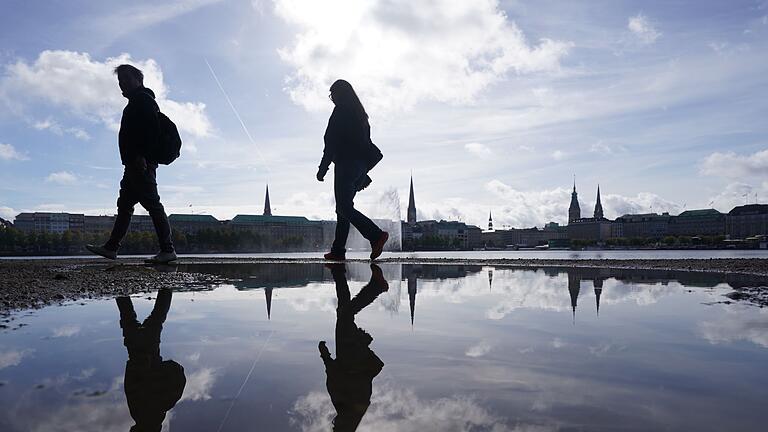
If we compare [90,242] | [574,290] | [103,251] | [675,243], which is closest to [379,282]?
[574,290]

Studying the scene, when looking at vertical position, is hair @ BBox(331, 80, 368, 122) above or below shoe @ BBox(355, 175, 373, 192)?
above

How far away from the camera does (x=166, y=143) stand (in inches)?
343

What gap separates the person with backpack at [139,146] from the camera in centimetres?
841

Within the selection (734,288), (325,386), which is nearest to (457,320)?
(325,386)

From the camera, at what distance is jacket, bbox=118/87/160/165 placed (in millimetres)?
8367

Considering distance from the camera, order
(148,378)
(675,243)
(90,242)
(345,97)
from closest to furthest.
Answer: (148,378), (345,97), (90,242), (675,243)

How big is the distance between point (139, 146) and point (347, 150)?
3434 mm

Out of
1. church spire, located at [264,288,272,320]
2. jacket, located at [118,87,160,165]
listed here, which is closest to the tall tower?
church spire, located at [264,288,272,320]

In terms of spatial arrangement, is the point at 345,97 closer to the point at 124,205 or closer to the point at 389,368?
the point at 124,205

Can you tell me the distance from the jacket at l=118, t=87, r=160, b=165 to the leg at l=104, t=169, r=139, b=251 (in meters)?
0.37

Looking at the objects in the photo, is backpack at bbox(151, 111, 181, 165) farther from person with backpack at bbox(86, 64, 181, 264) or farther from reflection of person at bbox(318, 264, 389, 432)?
reflection of person at bbox(318, 264, 389, 432)

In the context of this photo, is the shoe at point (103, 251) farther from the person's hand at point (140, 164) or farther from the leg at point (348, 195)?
the leg at point (348, 195)

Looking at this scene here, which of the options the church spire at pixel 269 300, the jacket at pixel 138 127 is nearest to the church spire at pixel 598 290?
the church spire at pixel 269 300

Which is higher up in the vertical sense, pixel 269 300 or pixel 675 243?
pixel 675 243
